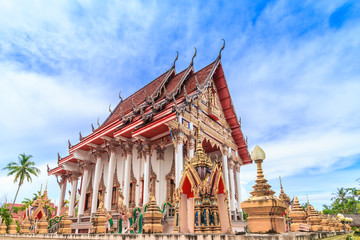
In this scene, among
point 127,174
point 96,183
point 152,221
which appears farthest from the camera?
point 96,183

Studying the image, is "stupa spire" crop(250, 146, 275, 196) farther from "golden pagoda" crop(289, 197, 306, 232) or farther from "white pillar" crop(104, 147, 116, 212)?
"white pillar" crop(104, 147, 116, 212)

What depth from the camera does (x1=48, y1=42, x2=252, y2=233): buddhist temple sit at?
1178 centimetres

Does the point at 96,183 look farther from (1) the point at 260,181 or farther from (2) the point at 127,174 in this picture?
(1) the point at 260,181

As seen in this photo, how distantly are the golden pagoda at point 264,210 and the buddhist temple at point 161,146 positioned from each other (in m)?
7.20

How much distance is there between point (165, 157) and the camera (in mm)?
13297

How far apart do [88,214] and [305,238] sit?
15289 millimetres

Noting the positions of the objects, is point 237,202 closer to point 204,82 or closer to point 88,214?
point 204,82

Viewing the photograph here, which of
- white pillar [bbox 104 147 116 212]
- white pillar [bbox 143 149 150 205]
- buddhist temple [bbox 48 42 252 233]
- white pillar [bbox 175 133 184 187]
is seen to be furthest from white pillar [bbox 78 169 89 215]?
white pillar [bbox 175 133 184 187]

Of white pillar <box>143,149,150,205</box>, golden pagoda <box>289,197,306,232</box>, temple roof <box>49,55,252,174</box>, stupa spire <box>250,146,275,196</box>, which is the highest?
temple roof <box>49,55,252,174</box>

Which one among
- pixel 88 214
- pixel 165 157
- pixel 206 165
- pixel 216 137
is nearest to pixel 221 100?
pixel 216 137

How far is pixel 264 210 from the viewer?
2.67 metres

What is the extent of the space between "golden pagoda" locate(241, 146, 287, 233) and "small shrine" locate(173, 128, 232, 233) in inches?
47.3

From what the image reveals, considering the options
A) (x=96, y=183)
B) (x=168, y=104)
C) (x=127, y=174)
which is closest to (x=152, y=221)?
(x=168, y=104)

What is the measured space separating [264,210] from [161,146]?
1003 cm
